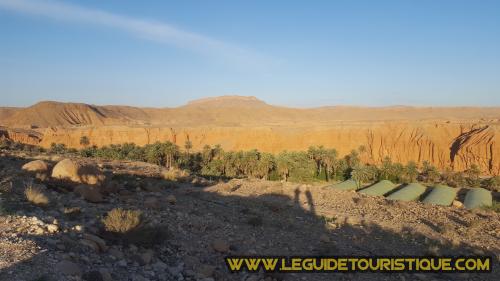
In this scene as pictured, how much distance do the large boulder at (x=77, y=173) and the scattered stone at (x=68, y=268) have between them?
23.2 ft

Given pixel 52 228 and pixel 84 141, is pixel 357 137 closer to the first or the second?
pixel 84 141

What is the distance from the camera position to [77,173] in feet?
42.3

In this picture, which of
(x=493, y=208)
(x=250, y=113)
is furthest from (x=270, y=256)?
(x=250, y=113)

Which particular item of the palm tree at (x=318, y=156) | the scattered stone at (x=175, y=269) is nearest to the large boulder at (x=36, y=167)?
the scattered stone at (x=175, y=269)

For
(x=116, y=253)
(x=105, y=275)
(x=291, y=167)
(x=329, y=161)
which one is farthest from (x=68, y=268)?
(x=329, y=161)

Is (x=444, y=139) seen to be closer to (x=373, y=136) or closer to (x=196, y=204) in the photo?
(x=373, y=136)

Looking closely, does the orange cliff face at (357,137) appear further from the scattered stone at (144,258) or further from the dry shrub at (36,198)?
the dry shrub at (36,198)

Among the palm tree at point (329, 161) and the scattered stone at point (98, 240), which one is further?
the palm tree at point (329, 161)

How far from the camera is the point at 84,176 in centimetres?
1289

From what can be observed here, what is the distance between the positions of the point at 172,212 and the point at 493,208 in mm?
17046

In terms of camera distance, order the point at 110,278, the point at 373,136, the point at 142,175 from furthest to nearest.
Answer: the point at 373,136, the point at 142,175, the point at 110,278

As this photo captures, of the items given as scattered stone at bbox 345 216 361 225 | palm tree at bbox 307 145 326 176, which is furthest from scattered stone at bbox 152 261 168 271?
palm tree at bbox 307 145 326 176

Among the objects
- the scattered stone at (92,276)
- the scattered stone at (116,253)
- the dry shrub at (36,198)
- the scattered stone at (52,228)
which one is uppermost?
the dry shrub at (36,198)

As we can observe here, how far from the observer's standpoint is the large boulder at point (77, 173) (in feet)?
41.8
